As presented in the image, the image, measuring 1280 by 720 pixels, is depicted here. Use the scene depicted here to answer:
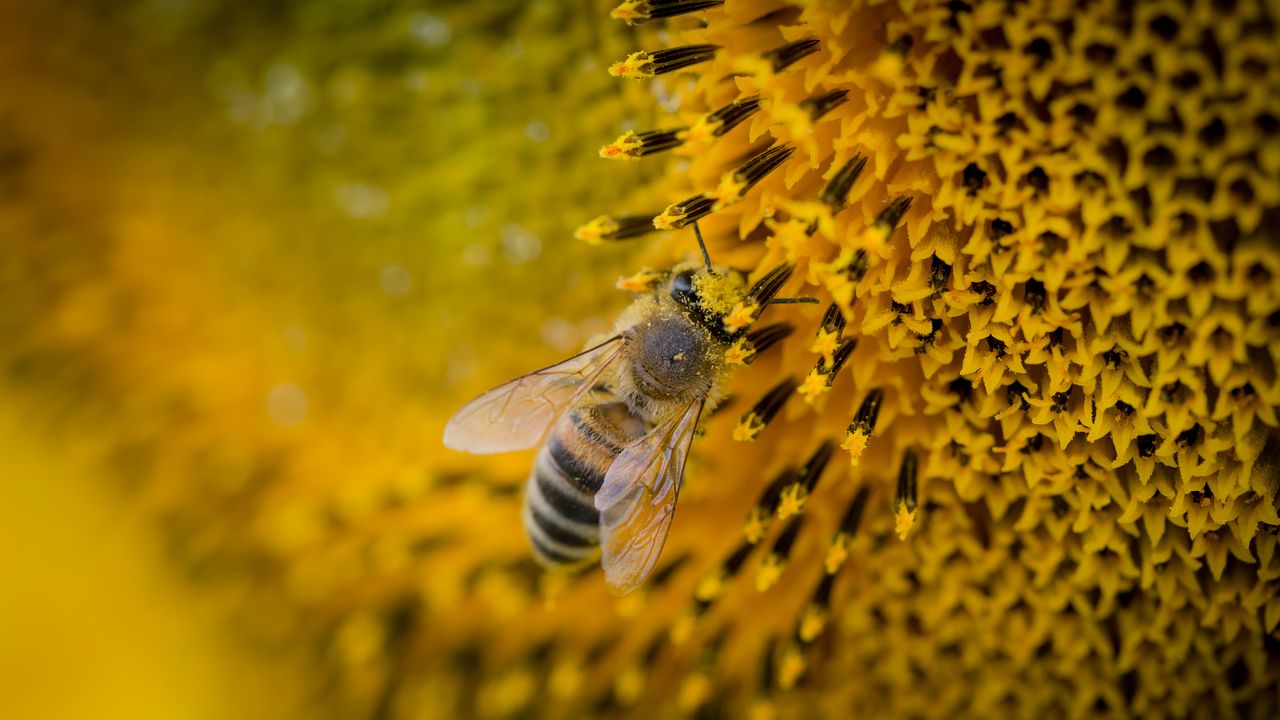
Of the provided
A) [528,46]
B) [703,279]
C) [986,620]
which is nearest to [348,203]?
[528,46]

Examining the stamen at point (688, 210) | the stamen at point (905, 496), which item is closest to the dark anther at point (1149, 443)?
the stamen at point (905, 496)

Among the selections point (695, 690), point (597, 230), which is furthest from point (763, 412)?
point (695, 690)

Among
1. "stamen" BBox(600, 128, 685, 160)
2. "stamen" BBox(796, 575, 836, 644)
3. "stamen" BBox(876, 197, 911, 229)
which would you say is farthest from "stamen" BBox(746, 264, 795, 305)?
"stamen" BBox(796, 575, 836, 644)

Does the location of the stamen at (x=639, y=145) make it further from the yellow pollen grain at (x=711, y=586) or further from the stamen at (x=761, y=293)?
the yellow pollen grain at (x=711, y=586)

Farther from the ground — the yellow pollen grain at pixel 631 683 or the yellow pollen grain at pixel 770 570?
the yellow pollen grain at pixel 770 570

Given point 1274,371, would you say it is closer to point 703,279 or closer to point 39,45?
point 703,279

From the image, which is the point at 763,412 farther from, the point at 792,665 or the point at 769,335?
the point at 792,665
